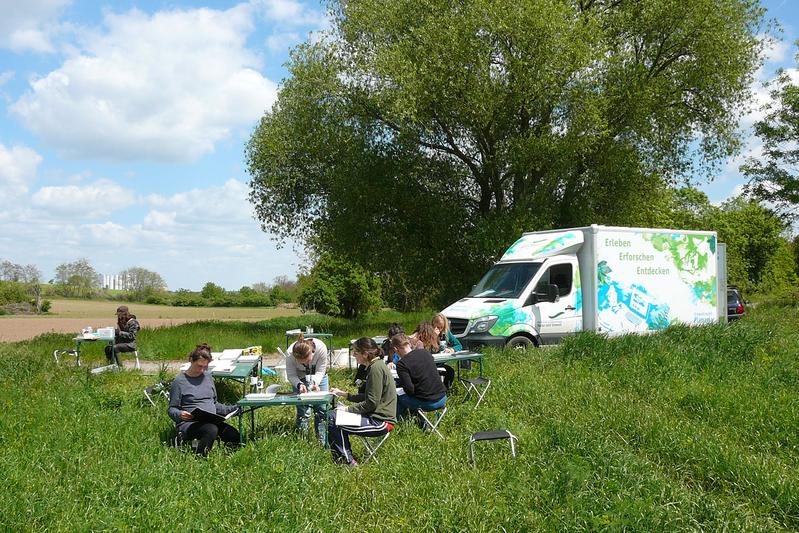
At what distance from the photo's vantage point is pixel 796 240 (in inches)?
2360

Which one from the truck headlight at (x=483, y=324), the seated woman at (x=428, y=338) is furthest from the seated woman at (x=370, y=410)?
the truck headlight at (x=483, y=324)

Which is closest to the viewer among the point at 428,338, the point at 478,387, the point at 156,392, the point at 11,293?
the point at 156,392

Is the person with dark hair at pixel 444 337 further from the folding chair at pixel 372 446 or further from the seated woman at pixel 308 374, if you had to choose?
the folding chair at pixel 372 446

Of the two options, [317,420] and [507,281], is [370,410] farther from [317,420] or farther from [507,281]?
[507,281]

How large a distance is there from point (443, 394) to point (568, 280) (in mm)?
6885

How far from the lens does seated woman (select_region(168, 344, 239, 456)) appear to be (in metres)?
7.45

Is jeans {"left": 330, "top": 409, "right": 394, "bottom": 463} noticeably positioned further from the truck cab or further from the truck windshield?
the truck windshield

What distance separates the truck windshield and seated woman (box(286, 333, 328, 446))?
18.6 feet

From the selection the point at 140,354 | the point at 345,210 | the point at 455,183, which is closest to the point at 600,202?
the point at 455,183

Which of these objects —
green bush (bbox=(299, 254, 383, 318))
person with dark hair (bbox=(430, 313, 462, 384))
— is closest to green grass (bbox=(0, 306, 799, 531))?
person with dark hair (bbox=(430, 313, 462, 384))

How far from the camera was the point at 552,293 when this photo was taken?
14094 millimetres

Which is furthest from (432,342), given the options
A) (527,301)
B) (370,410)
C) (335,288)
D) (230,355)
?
(335,288)

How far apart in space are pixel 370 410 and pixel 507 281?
750 cm

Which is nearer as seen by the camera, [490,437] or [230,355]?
[490,437]
